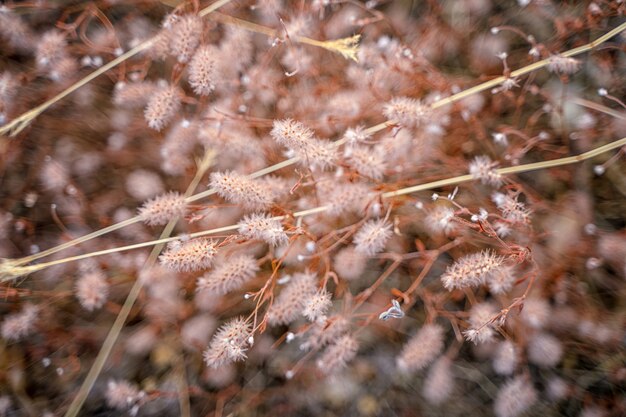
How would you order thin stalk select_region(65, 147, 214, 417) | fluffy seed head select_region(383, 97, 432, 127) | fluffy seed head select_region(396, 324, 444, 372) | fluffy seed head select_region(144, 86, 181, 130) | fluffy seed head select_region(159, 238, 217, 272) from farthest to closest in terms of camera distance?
1. thin stalk select_region(65, 147, 214, 417)
2. fluffy seed head select_region(396, 324, 444, 372)
3. fluffy seed head select_region(144, 86, 181, 130)
4. fluffy seed head select_region(383, 97, 432, 127)
5. fluffy seed head select_region(159, 238, 217, 272)

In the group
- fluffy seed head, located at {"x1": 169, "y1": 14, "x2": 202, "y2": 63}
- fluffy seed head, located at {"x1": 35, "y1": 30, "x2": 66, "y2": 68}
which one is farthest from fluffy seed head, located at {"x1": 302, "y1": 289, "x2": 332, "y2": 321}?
fluffy seed head, located at {"x1": 35, "y1": 30, "x2": 66, "y2": 68}

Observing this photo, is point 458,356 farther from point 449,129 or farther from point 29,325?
point 29,325

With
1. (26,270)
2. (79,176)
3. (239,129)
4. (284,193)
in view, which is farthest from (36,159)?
(284,193)

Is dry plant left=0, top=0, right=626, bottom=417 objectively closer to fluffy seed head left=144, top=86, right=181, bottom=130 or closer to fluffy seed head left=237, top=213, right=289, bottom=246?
fluffy seed head left=144, top=86, right=181, bottom=130

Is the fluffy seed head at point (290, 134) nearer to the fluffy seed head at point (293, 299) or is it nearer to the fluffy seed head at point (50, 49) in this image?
the fluffy seed head at point (293, 299)

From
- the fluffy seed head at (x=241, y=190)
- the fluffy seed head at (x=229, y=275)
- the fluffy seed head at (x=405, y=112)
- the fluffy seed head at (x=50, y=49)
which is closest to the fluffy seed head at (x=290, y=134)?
the fluffy seed head at (x=241, y=190)
